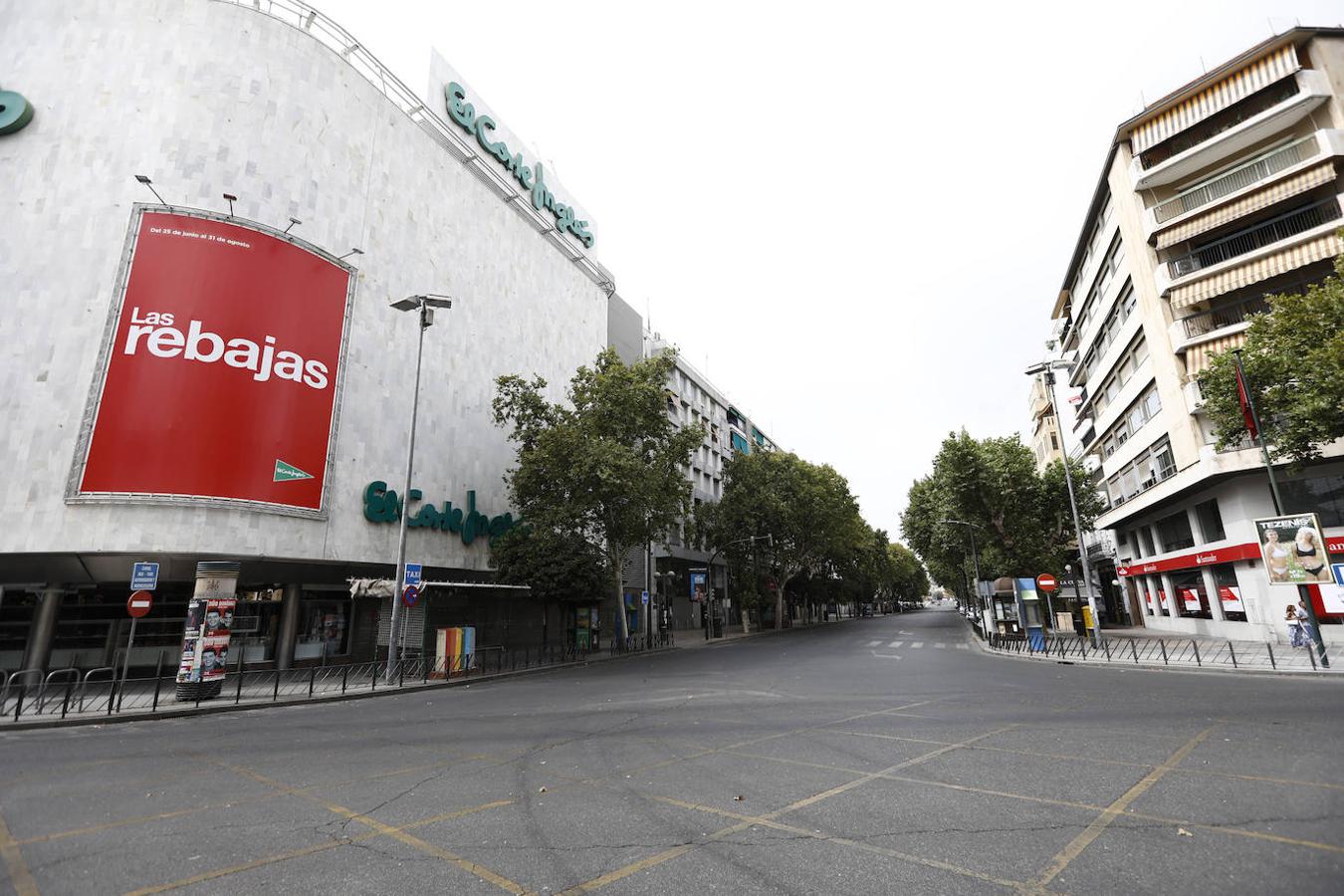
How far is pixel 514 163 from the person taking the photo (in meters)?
37.5

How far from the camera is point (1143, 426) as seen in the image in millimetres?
35156

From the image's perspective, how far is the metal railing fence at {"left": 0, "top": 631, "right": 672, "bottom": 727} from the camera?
48.0 ft

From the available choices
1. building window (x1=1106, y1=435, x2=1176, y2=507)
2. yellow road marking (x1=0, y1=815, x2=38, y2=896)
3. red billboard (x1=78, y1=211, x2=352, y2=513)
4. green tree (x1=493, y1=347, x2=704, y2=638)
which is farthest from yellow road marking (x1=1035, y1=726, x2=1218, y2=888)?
building window (x1=1106, y1=435, x2=1176, y2=507)

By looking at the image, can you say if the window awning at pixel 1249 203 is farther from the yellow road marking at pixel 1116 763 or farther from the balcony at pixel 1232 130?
the yellow road marking at pixel 1116 763

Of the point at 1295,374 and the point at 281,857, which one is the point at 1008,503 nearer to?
the point at 1295,374

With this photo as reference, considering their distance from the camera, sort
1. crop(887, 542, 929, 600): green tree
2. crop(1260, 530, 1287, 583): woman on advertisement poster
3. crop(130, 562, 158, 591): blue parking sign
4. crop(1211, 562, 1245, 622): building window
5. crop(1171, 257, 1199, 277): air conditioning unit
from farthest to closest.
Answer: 1. crop(887, 542, 929, 600): green tree
2. crop(1171, 257, 1199, 277): air conditioning unit
3. crop(1211, 562, 1245, 622): building window
4. crop(1260, 530, 1287, 583): woman on advertisement poster
5. crop(130, 562, 158, 591): blue parking sign

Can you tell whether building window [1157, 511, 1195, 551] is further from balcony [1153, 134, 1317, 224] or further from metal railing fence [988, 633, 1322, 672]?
balcony [1153, 134, 1317, 224]

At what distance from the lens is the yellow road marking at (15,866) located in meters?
4.76

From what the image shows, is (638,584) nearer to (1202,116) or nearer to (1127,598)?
(1127,598)

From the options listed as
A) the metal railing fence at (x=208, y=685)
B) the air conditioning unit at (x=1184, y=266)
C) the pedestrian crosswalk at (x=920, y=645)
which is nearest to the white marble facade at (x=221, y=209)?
the metal railing fence at (x=208, y=685)

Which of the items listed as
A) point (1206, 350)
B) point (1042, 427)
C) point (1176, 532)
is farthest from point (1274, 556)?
point (1042, 427)

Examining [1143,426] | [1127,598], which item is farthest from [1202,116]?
[1127,598]

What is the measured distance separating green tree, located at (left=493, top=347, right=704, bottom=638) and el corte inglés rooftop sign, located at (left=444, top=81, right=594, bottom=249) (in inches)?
547

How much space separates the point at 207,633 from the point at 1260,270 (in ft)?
134
